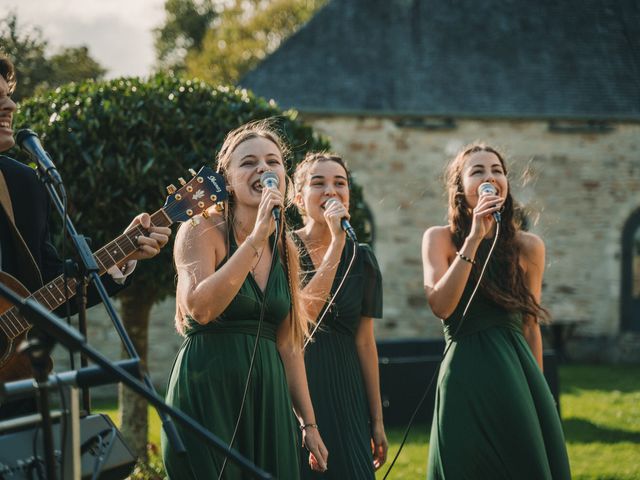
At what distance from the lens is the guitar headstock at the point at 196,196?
383 centimetres

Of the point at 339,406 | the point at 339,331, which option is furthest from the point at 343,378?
the point at 339,331

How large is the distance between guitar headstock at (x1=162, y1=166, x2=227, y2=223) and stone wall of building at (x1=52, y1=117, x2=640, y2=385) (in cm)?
1334

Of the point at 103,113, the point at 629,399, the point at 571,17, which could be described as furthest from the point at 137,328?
the point at 571,17

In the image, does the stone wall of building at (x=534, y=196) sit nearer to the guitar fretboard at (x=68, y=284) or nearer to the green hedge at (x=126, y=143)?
the green hedge at (x=126, y=143)

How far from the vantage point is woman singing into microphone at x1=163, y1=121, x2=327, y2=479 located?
3570mm

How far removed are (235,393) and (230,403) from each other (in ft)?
0.15

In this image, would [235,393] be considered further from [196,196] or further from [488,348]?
[488,348]

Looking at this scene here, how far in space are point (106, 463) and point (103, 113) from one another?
15.0ft

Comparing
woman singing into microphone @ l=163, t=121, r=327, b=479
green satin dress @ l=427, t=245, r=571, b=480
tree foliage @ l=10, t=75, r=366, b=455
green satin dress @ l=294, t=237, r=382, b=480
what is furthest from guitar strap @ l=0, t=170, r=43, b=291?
tree foliage @ l=10, t=75, r=366, b=455

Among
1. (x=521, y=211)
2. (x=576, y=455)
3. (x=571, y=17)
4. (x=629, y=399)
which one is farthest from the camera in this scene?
(x=571, y=17)

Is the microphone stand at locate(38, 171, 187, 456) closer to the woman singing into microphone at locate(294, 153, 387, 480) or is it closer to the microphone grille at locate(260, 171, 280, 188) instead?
the microphone grille at locate(260, 171, 280, 188)

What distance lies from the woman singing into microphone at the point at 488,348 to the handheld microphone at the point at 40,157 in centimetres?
203

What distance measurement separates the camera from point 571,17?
19812mm

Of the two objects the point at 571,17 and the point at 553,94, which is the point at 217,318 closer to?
the point at 553,94
